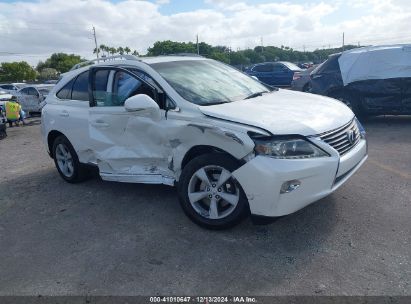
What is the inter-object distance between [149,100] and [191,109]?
47 cm

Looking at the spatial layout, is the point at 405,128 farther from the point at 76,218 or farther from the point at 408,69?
the point at 76,218

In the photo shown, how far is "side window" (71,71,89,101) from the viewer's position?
5.05m

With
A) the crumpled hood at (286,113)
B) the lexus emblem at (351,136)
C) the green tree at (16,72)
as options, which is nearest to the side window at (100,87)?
the crumpled hood at (286,113)

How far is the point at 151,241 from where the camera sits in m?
3.65

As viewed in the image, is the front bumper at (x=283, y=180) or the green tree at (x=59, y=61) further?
the green tree at (x=59, y=61)

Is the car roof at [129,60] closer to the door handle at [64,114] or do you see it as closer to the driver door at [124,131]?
the driver door at [124,131]

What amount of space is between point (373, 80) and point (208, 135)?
6.33m

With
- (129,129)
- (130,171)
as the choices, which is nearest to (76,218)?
Answer: (130,171)

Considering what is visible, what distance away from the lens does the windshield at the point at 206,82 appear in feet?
13.2

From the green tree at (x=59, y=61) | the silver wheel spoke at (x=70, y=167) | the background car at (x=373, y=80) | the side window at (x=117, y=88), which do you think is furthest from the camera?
the green tree at (x=59, y=61)

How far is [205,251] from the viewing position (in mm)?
3389

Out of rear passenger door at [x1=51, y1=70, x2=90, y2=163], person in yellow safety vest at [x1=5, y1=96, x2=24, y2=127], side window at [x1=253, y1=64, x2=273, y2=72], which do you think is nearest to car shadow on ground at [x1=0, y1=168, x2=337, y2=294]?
rear passenger door at [x1=51, y1=70, x2=90, y2=163]

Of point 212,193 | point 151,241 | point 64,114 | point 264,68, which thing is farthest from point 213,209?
point 264,68

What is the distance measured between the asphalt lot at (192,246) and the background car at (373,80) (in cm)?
372
